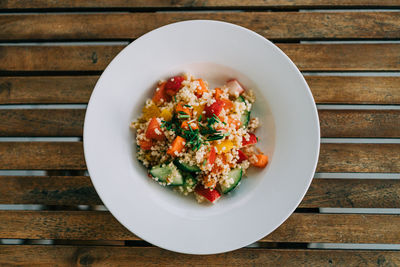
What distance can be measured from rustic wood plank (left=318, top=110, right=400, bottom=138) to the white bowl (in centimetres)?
33

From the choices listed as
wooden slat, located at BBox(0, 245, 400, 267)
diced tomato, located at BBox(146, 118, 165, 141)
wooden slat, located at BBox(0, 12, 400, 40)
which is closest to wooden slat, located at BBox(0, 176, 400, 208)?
wooden slat, located at BBox(0, 245, 400, 267)

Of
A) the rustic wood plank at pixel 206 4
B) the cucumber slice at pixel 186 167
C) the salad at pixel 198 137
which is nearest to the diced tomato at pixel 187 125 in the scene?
the salad at pixel 198 137

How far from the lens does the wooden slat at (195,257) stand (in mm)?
1278

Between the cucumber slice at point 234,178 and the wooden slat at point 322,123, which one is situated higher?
the wooden slat at point 322,123

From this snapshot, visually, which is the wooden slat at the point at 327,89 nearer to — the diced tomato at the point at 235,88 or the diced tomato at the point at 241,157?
the diced tomato at the point at 235,88

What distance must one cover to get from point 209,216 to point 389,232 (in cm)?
81

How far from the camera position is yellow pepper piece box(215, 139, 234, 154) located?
3.54 feet

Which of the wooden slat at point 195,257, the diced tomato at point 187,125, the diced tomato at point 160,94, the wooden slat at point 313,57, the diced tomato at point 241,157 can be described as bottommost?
the wooden slat at point 195,257

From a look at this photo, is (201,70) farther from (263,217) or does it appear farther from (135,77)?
(263,217)

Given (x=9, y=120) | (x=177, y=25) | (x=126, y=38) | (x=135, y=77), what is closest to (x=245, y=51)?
(x=177, y=25)

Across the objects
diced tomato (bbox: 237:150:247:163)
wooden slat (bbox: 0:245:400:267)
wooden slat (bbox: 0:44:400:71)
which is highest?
wooden slat (bbox: 0:44:400:71)

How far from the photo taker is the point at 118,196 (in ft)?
3.38

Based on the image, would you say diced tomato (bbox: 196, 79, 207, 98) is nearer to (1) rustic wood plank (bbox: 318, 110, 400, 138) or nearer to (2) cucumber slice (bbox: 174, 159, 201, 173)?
(2) cucumber slice (bbox: 174, 159, 201, 173)

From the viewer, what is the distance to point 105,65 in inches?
54.2
